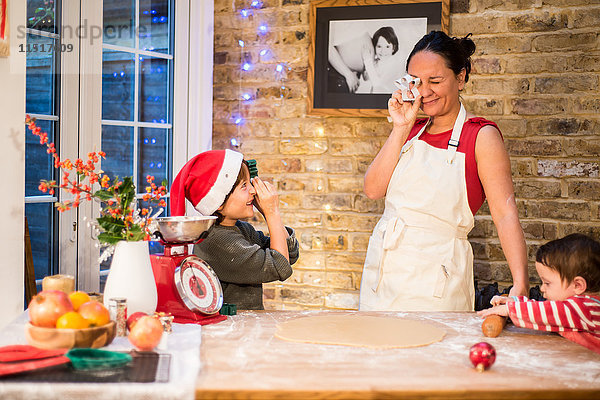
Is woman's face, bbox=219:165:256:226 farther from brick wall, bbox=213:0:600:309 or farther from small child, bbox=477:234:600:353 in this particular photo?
brick wall, bbox=213:0:600:309

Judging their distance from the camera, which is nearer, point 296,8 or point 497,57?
point 497,57

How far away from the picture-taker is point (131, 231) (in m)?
1.78

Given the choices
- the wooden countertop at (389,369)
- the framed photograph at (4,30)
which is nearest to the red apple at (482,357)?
the wooden countertop at (389,369)

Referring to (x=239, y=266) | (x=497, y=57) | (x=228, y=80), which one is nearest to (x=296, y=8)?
(x=228, y=80)

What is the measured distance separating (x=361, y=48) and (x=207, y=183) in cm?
171

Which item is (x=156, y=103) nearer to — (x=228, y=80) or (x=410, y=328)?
(x=228, y=80)

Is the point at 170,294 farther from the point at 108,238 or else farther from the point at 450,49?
the point at 450,49

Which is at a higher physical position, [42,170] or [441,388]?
[42,170]

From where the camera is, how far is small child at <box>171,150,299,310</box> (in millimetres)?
2119

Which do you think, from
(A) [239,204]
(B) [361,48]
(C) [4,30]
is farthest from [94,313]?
(B) [361,48]

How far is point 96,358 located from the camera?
4.63ft

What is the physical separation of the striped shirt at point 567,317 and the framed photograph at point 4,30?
179 cm

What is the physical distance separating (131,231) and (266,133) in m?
2.09

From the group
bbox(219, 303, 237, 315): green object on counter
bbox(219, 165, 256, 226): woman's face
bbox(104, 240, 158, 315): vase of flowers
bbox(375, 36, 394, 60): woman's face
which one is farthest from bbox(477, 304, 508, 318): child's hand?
bbox(375, 36, 394, 60): woman's face
